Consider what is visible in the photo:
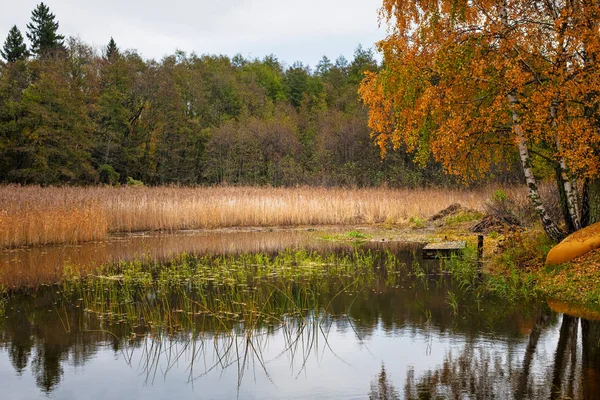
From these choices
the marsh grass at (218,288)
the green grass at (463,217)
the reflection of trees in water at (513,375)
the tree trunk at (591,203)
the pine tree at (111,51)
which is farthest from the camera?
the pine tree at (111,51)

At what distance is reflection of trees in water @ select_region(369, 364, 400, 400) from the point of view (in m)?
5.23

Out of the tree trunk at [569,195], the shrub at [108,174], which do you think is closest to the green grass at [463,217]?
the tree trunk at [569,195]

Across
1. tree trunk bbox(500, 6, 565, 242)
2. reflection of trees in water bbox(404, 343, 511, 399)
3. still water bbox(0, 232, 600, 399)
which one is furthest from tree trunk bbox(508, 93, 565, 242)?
reflection of trees in water bbox(404, 343, 511, 399)

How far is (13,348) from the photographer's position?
6.82 metres

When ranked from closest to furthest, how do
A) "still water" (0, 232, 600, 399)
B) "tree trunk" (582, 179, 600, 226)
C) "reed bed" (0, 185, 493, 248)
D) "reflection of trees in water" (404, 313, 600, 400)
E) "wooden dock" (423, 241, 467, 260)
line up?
"reflection of trees in water" (404, 313, 600, 400) < "still water" (0, 232, 600, 399) < "tree trunk" (582, 179, 600, 226) < "wooden dock" (423, 241, 467, 260) < "reed bed" (0, 185, 493, 248)

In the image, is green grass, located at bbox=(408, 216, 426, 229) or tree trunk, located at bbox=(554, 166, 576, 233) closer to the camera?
tree trunk, located at bbox=(554, 166, 576, 233)

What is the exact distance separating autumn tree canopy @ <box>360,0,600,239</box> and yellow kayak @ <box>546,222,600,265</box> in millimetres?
708

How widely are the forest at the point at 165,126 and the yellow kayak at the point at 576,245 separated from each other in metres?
18.1

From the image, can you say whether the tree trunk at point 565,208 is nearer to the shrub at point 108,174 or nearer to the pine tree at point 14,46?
the shrub at point 108,174

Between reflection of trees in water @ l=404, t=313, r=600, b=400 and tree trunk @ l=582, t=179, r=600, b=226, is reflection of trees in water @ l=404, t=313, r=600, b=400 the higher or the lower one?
the lower one

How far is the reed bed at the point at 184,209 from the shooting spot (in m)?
16.0

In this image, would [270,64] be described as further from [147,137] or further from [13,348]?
[13,348]

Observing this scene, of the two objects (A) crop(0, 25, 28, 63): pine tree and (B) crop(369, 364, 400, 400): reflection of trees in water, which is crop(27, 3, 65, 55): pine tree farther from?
(B) crop(369, 364, 400, 400): reflection of trees in water

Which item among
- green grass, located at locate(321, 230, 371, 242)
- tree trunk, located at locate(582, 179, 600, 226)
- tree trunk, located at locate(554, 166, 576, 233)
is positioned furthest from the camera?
green grass, located at locate(321, 230, 371, 242)
